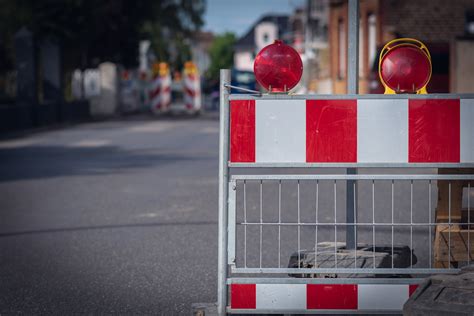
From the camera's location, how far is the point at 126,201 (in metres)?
11.7

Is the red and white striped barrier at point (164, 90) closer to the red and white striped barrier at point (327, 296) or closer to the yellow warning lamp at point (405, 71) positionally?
the yellow warning lamp at point (405, 71)

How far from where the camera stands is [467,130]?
5004 mm

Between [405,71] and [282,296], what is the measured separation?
1.29m

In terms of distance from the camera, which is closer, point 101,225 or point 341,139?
point 341,139

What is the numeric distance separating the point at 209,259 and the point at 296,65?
2.87 m

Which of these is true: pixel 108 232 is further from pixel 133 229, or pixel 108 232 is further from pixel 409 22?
pixel 409 22

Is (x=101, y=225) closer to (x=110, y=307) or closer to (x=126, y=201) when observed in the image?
(x=126, y=201)

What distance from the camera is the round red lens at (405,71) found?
5148 millimetres

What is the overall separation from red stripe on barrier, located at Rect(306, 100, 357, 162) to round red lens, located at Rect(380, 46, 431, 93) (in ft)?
1.00

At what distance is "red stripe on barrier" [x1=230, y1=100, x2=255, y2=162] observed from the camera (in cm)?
496

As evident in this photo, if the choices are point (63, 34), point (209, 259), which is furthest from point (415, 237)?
point (63, 34)

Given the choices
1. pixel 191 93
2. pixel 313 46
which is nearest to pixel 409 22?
pixel 191 93

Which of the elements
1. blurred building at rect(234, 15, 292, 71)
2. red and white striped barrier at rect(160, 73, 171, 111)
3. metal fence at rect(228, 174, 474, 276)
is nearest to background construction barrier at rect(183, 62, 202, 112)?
red and white striped barrier at rect(160, 73, 171, 111)

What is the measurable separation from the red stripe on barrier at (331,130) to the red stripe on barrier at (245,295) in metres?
0.69
